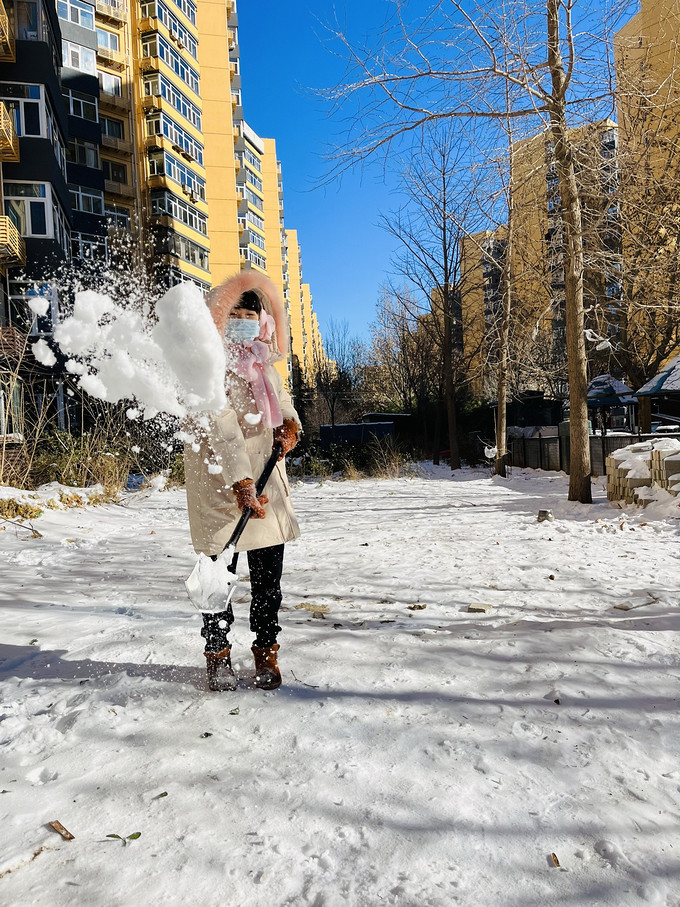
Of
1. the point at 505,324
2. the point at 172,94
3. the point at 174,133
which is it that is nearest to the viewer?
the point at 505,324

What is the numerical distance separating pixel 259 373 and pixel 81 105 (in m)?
32.0

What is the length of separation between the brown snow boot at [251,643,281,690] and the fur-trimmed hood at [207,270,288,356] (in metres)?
1.30

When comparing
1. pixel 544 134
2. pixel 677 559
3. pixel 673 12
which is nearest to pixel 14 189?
pixel 544 134

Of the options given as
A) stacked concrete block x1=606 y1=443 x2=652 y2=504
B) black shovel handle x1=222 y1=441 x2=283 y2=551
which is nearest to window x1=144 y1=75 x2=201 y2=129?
stacked concrete block x1=606 y1=443 x2=652 y2=504

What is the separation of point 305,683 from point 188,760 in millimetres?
703

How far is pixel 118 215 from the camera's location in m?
30.0

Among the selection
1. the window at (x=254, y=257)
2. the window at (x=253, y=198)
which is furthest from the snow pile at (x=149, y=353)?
the window at (x=253, y=198)

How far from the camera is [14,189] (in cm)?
1900

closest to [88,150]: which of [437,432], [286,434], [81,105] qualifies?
[81,105]

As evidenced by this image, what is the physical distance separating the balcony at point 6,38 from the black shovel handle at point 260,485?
21167 mm

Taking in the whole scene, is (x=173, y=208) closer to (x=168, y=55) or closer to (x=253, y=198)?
(x=168, y=55)

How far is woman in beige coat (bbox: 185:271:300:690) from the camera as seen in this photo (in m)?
2.41

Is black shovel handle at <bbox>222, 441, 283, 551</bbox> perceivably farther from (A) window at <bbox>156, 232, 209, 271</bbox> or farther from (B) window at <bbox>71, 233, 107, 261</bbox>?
(B) window at <bbox>71, 233, 107, 261</bbox>

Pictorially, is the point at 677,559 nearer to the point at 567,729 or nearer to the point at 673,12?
the point at 567,729
